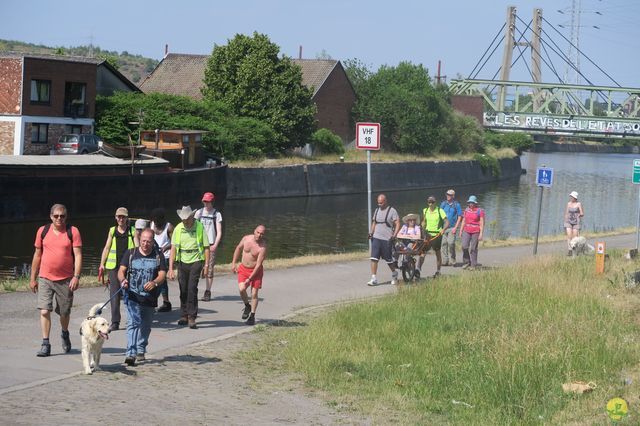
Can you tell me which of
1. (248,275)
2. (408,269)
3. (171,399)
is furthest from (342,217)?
(171,399)

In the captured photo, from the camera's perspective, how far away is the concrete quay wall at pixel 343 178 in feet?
221

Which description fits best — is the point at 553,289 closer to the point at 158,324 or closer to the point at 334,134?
the point at 158,324

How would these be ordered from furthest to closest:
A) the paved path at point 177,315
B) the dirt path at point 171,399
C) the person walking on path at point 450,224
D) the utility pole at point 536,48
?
the utility pole at point 536,48 < the person walking on path at point 450,224 < the paved path at point 177,315 < the dirt path at point 171,399

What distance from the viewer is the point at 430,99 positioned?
3765 inches

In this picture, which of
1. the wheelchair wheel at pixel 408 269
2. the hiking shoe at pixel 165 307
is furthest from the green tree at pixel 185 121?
the hiking shoe at pixel 165 307

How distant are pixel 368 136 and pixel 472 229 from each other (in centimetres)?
357

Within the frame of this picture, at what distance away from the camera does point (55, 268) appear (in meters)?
12.6

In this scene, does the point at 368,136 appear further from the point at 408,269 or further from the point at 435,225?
the point at 408,269

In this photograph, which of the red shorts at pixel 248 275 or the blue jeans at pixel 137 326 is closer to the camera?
the blue jeans at pixel 137 326

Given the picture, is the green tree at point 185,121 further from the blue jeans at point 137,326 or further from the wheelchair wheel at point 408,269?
the blue jeans at point 137,326

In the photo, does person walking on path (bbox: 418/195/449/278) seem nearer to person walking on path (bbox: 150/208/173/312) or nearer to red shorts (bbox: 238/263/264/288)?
red shorts (bbox: 238/263/264/288)

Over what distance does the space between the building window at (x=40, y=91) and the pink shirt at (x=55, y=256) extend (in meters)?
48.6

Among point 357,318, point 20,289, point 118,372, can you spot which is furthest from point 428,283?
point 118,372

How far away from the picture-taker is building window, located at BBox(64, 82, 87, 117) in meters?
61.6
